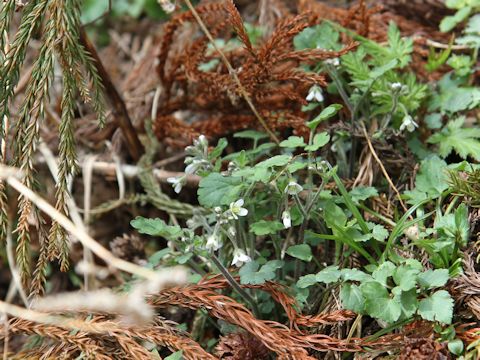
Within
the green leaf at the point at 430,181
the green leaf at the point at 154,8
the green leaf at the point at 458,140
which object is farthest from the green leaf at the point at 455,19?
the green leaf at the point at 154,8

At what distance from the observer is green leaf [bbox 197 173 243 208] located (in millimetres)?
1506

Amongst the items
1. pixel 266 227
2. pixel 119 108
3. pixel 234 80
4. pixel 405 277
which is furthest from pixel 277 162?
pixel 119 108

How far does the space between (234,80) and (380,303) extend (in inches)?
37.8

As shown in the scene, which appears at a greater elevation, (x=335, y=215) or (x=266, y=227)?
(x=266, y=227)

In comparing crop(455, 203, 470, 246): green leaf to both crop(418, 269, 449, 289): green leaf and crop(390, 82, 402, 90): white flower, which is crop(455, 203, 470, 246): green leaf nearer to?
crop(418, 269, 449, 289): green leaf

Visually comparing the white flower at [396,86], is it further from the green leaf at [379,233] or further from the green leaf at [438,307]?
the green leaf at [438,307]

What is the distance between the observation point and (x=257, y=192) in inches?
66.9


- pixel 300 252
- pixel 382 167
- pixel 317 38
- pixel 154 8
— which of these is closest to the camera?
pixel 300 252

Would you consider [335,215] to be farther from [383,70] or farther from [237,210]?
[383,70]

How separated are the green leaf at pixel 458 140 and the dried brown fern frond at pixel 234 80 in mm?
418

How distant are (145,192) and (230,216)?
0.84m

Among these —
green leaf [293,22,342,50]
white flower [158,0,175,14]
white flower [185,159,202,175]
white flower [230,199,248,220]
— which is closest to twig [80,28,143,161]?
white flower [158,0,175,14]

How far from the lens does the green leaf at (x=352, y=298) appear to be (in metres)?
1.40

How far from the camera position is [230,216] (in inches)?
58.7
